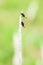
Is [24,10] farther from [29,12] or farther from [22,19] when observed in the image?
[22,19]

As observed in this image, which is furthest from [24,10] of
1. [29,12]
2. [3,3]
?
[3,3]

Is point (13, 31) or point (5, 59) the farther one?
point (13, 31)

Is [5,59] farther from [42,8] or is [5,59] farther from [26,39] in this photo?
[42,8]

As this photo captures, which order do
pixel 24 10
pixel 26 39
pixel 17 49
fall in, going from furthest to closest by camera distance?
pixel 24 10, pixel 26 39, pixel 17 49

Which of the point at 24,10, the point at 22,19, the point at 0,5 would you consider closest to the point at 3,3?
the point at 0,5

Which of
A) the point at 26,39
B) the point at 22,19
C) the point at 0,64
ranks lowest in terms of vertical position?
the point at 0,64

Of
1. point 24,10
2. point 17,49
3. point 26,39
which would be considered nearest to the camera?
point 17,49

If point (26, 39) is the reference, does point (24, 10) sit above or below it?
above
